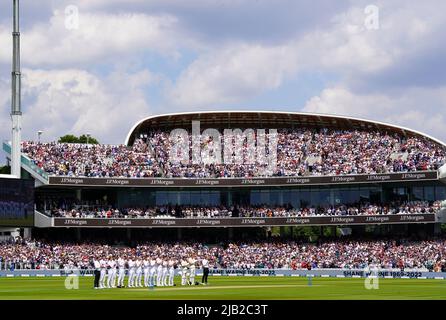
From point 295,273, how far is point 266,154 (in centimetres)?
2684

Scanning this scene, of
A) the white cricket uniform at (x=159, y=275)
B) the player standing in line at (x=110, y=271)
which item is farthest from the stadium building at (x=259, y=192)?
the player standing in line at (x=110, y=271)

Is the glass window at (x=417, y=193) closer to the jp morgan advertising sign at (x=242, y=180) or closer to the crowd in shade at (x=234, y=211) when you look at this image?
the crowd in shade at (x=234, y=211)

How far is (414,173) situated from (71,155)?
1395 inches

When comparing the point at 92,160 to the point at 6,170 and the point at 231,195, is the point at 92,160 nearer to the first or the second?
the point at 231,195

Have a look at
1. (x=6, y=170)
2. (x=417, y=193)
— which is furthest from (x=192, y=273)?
(x=6, y=170)

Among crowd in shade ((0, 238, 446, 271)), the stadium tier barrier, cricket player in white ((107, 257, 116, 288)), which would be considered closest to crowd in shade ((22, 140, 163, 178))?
crowd in shade ((0, 238, 446, 271))

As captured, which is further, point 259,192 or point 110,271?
point 259,192

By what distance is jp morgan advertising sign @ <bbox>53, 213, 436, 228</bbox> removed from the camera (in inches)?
3428

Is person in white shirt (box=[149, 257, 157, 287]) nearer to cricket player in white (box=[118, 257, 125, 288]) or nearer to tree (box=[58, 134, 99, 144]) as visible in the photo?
cricket player in white (box=[118, 257, 125, 288])

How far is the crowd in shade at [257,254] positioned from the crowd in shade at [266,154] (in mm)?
7538

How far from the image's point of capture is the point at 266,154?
9631 centimetres

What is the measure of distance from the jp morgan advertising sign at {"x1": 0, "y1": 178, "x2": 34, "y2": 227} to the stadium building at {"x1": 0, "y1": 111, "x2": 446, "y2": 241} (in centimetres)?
730
